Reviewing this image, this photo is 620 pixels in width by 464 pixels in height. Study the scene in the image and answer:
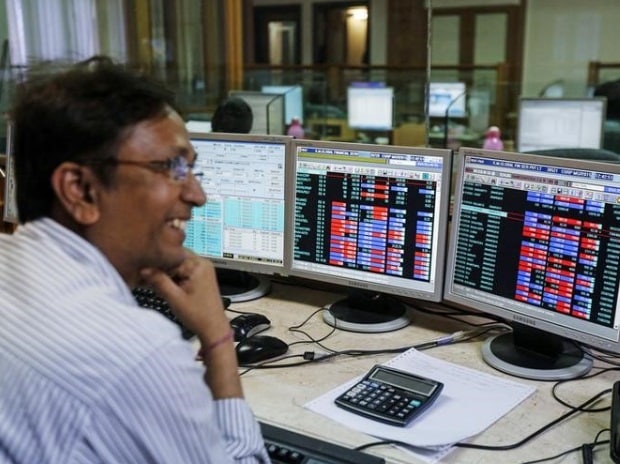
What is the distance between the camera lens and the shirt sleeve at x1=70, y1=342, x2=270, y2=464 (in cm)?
78

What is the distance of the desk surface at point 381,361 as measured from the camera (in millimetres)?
1167

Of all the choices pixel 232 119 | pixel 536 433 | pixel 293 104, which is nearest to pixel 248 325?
pixel 536 433

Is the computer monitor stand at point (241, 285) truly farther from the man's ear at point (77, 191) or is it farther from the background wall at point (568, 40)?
the background wall at point (568, 40)

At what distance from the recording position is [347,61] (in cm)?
848

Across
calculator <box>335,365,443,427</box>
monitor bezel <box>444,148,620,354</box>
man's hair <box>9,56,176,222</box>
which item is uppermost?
man's hair <box>9,56,176,222</box>

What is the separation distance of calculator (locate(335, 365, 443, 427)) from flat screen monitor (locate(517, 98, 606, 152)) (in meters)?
2.91

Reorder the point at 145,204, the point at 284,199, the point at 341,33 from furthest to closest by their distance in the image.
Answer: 1. the point at 341,33
2. the point at 284,199
3. the point at 145,204

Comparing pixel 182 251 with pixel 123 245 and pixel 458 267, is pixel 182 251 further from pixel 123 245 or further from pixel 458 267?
pixel 458 267

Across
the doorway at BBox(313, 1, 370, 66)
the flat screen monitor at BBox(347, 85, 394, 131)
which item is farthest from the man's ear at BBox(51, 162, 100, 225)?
the doorway at BBox(313, 1, 370, 66)

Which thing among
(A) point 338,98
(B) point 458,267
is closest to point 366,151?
(B) point 458,267

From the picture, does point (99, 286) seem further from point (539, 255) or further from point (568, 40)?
point (568, 40)

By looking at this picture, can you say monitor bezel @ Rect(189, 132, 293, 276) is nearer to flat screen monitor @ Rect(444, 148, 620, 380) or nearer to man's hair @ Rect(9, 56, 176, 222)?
flat screen monitor @ Rect(444, 148, 620, 380)

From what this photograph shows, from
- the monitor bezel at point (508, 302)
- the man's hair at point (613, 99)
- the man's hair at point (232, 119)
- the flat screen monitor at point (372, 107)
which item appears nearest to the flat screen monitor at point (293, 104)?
the flat screen monitor at point (372, 107)

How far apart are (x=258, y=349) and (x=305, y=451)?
38 cm
